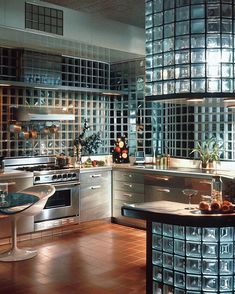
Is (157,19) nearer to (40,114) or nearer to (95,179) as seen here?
(40,114)

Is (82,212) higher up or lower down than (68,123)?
lower down

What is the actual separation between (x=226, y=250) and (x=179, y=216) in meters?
0.48

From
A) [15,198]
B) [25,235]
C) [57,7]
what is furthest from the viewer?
[25,235]

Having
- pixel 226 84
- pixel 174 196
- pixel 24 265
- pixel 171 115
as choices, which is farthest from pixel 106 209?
pixel 226 84

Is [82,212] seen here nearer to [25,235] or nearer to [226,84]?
[25,235]

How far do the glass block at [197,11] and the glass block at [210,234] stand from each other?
6.17ft

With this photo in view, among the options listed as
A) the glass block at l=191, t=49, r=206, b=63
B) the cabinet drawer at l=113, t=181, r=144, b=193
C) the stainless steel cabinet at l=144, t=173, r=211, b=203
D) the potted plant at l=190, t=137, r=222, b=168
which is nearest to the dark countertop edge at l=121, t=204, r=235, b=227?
the glass block at l=191, t=49, r=206, b=63

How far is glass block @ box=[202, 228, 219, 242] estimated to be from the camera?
11.5 ft

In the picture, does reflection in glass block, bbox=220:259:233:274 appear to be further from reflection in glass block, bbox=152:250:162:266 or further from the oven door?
the oven door

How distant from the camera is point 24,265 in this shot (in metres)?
5.11

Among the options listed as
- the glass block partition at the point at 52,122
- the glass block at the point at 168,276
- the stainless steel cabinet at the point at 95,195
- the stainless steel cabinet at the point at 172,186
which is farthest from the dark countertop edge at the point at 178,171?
the glass block at the point at 168,276

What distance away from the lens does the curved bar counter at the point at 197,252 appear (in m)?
3.49

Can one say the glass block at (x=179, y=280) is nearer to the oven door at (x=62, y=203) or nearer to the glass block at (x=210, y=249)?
the glass block at (x=210, y=249)

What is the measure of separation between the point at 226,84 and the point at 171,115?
3271 millimetres
